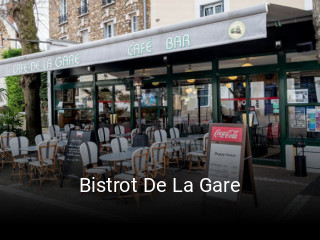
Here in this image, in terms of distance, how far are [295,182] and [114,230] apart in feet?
13.7

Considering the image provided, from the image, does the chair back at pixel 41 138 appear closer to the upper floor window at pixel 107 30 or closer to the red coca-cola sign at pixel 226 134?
the red coca-cola sign at pixel 226 134

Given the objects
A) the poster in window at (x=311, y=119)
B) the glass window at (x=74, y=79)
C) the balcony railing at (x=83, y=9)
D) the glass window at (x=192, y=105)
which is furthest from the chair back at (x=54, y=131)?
the poster in window at (x=311, y=119)

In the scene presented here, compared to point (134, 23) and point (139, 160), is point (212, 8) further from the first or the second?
point (139, 160)

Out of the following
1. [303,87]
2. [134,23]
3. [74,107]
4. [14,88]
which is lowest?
[74,107]

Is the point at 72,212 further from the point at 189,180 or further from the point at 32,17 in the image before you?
the point at 32,17

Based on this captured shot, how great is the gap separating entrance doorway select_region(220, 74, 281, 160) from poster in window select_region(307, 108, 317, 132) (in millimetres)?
741

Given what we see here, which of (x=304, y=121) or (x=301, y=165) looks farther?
(x=304, y=121)

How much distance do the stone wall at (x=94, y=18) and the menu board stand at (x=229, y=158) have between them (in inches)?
324

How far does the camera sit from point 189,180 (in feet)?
23.2

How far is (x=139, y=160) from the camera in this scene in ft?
17.9

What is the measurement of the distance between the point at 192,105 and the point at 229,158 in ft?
17.6

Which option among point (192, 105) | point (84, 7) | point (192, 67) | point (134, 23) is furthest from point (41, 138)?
point (84, 7)

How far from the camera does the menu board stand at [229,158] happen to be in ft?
15.0

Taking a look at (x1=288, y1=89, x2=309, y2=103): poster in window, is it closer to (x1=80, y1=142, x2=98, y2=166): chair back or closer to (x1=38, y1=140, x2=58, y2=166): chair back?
(x1=80, y1=142, x2=98, y2=166): chair back
